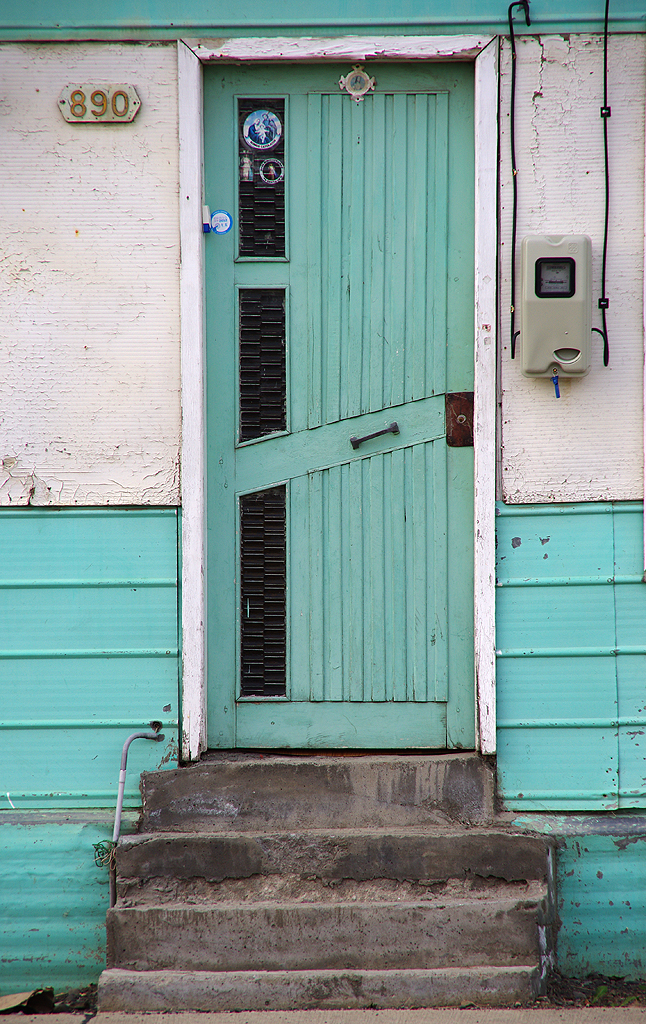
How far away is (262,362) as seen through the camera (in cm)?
313

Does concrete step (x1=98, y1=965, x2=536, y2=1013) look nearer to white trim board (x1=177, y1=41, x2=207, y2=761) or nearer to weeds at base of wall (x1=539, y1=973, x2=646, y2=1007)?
weeds at base of wall (x1=539, y1=973, x2=646, y2=1007)

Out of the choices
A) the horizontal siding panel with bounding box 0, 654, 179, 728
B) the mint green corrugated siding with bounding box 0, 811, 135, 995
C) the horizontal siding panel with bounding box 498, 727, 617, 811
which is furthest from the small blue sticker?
the mint green corrugated siding with bounding box 0, 811, 135, 995

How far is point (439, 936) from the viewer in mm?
2736

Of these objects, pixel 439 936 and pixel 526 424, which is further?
pixel 526 424

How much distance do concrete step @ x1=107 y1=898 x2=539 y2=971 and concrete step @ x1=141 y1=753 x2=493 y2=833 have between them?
311mm

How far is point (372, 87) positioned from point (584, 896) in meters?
3.18

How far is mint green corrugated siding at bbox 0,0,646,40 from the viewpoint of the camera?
2973 millimetres

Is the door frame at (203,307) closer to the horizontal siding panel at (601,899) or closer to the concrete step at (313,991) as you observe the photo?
the horizontal siding panel at (601,899)

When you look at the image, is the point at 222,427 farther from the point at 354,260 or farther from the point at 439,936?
the point at 439,936

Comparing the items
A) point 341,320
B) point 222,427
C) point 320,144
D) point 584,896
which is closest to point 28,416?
point 222,427

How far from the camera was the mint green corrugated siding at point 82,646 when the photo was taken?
3062 mm

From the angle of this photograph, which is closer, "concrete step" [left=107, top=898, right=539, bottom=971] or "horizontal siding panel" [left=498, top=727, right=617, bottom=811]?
"concrete step" [left=107, top=898, right=539, bottom=971]

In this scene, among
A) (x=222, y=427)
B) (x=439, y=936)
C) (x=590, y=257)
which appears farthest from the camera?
(x=222, y=427)

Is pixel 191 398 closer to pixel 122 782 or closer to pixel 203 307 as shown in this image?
pixel 203 307
